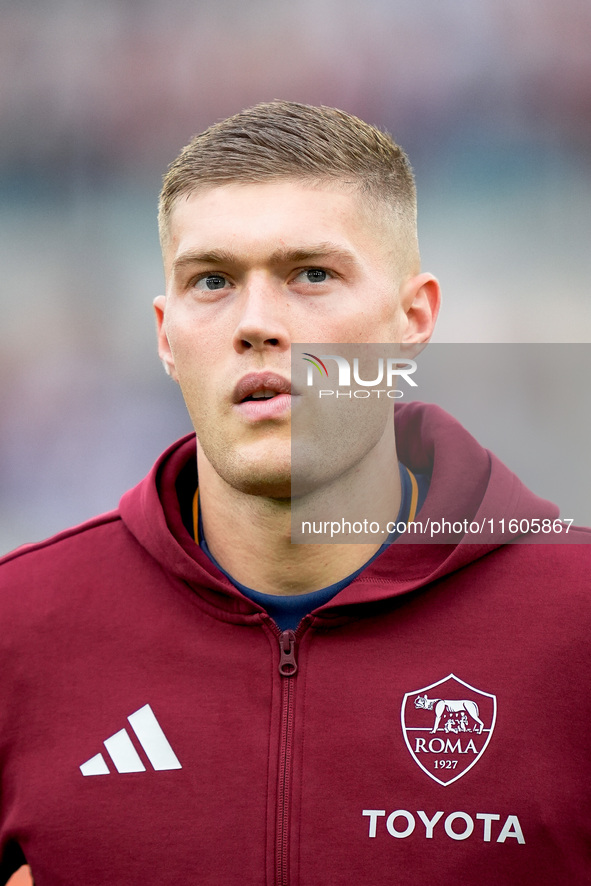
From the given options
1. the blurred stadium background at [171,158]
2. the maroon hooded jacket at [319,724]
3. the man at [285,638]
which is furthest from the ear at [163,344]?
the blurred stadium background at [171,158]

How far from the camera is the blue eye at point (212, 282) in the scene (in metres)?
1.43

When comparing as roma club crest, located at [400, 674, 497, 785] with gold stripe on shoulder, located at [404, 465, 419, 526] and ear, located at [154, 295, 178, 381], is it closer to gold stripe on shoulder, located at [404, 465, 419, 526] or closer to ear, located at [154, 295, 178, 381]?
gold stripe on shoulder, located at [404, 465, 419, 526]

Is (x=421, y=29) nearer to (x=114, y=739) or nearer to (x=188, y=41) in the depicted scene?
(x=188, y=41)

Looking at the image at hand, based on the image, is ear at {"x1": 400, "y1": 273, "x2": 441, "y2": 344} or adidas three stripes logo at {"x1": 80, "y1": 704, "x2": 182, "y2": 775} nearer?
adidas three stripes logo at {"x1": 80, "y1": 704, "x2": 182, "y2": 775}

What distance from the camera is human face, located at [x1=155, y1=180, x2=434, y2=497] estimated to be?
4.41 ft

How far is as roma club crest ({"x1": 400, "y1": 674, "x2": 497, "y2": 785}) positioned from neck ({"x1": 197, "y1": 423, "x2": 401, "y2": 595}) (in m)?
0.23

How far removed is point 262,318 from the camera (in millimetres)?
1342

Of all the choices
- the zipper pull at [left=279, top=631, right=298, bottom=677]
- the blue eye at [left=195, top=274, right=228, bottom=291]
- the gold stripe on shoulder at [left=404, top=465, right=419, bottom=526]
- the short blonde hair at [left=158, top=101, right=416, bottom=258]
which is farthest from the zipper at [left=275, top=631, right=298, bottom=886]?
the short blonde hair at [left=158, top=101, right=416, bottom=258]

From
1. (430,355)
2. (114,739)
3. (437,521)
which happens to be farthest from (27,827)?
(430,355)

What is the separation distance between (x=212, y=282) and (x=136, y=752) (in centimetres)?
66

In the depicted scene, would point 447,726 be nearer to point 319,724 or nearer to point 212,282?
point 319,724

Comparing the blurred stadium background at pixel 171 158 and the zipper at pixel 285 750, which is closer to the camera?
A: the zipper at pixel 285 750

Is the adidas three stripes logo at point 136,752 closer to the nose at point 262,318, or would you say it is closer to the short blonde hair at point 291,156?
the nose at point 262,318

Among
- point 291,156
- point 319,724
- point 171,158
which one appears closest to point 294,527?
point 319,724
